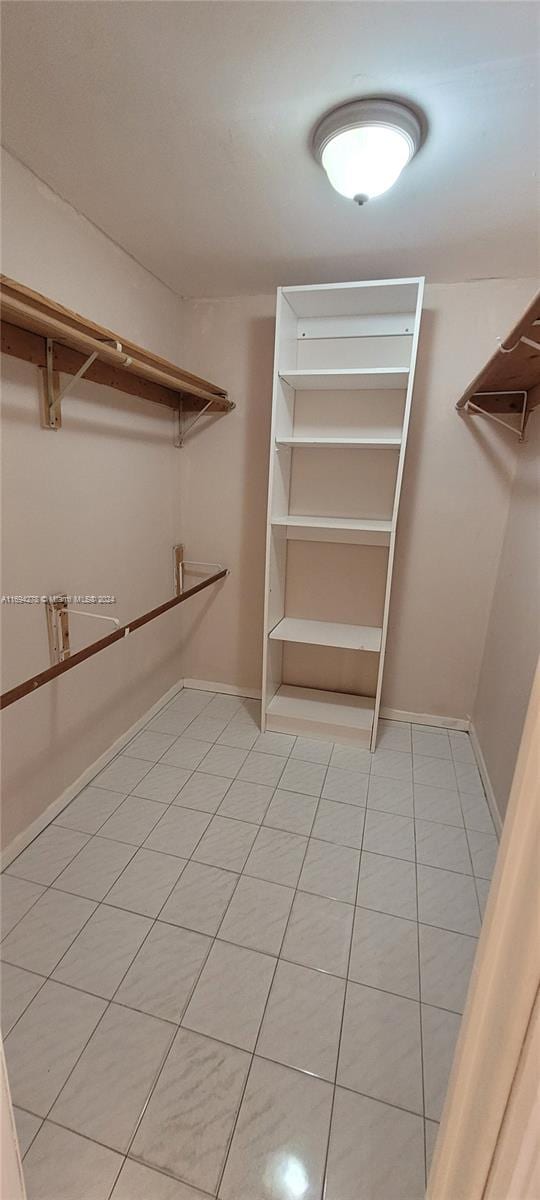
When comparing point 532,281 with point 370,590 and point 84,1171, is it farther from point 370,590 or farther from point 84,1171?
point 84,1171

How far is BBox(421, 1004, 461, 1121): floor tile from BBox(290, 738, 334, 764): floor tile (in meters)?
1.13

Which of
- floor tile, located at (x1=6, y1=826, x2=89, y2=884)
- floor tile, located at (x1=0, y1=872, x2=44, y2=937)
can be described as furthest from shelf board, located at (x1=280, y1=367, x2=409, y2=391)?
floor tile, located at (x1=0, y1=872, x2=44, y2=937)

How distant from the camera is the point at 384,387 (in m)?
2.31

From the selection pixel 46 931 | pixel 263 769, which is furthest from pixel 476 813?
pixel 46 931

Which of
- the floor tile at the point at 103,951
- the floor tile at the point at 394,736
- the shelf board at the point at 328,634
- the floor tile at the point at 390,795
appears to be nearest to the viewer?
the floor tile at the point at 103,951

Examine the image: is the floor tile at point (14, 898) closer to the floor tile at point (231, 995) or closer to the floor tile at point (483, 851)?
the floor tile at point (231, 995)

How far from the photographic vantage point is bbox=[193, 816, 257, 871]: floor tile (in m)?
1.72

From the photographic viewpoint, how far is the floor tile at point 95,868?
5.23ft

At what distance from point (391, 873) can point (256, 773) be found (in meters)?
0.73

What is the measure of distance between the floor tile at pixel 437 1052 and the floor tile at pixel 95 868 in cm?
103

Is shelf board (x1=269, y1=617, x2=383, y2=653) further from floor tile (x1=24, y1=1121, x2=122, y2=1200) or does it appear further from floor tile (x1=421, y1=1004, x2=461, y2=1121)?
floor tile (x1=24, y1=1121, x2=122, y2=1200)

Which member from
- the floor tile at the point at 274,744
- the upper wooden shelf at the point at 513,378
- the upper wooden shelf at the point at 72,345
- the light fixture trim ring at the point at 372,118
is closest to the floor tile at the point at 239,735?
the floor tile at the point at 274,744

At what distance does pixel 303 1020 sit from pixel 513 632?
157 cm

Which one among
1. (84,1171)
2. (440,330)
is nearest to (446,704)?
(440,330)
